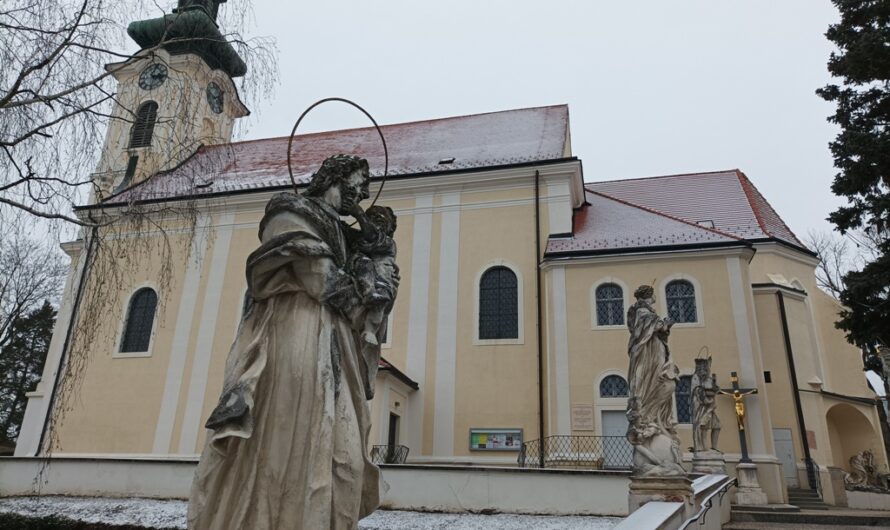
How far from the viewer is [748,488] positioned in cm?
1402

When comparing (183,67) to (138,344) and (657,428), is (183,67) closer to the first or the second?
(138,344)

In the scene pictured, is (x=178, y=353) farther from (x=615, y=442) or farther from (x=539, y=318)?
(x=615, y=442)

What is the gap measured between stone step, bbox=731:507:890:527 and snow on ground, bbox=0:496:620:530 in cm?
263

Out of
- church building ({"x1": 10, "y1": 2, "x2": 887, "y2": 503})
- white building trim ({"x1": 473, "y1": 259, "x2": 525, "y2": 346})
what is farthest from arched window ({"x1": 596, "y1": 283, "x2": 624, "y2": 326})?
white building trim ({"x1": 473, "y1": 259, "x2": 525, "y2": 346})

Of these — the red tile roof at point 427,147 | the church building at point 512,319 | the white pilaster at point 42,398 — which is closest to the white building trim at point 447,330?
the church building at point 512,319

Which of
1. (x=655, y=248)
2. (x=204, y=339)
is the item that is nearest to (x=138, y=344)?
(x=204, y=339)

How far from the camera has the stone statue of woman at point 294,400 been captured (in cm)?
234

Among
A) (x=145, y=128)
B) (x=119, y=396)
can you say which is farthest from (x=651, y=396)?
(x=145, y=128)

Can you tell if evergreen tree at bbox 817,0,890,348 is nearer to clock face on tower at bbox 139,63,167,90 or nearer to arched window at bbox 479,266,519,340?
arched window at bbox 479,266,519,340

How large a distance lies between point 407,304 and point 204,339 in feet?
23.4

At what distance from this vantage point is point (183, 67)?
82.4 ft

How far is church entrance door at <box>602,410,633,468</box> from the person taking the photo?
Answer: 1595cm

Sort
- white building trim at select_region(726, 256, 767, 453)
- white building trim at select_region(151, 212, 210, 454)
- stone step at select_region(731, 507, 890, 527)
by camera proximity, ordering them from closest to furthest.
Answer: stone step at select_region(731, 507, 890, 527) < white building trim at select_region(726, 256, 767, 453) < white building trim at select_region(151, 212, 210, 454)

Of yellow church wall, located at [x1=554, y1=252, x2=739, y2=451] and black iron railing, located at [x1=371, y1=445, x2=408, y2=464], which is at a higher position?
yellow church wall, located at [x1=554, y1=252, x2=739, y2=451]
